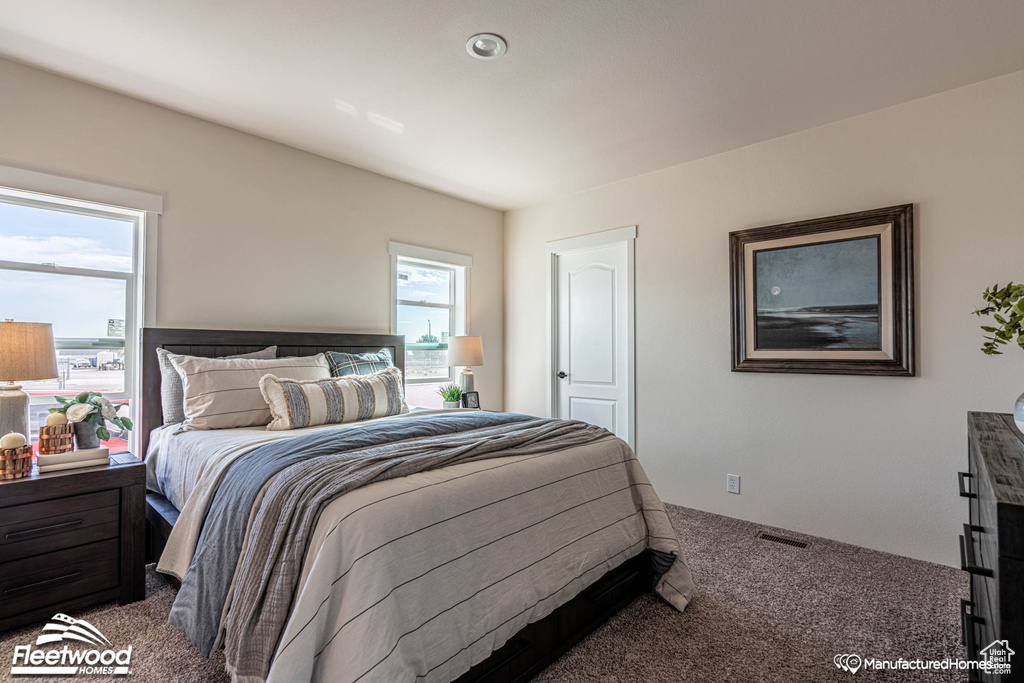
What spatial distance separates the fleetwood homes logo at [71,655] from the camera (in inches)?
70.1

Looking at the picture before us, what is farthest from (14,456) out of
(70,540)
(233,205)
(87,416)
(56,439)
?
(233,205)

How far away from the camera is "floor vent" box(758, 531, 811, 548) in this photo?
3016 millimetres

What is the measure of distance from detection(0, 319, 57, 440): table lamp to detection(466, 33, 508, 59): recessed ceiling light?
7.12 feet

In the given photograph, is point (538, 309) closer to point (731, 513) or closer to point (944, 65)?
point (731, 513)

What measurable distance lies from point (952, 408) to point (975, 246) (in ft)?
2.81

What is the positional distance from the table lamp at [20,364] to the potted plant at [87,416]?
0.40 feet

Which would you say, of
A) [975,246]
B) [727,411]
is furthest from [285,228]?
[975,246]

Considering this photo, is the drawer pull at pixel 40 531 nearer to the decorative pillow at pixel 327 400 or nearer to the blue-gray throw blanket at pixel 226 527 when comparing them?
the blue-gray throw blanket at pixel 226 527

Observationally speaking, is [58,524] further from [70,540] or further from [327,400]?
[327,400]

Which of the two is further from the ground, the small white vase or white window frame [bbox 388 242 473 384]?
white window frame [bbox 388 242 473 384]

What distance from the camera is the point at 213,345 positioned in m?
3.06

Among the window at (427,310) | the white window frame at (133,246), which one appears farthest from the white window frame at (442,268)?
the white window frame at (133,246)

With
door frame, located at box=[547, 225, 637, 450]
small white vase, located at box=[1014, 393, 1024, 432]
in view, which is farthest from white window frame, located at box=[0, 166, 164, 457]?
small white vase, located at box=[1014, 393, 1024, 432]

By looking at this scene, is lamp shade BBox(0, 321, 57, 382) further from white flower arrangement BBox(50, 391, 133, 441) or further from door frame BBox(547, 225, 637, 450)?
door frame BBox(547, 225, 637, 450)
